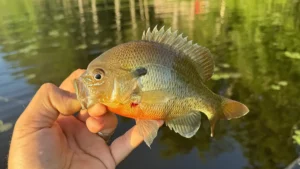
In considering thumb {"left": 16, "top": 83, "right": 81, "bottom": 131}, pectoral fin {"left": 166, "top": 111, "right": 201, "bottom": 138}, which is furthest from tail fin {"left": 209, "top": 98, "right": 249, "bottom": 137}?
thumb {"left": 16, "top": 83, "right": 81, "bottom": 131}

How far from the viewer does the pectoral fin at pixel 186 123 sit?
2303mm

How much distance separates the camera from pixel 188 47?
7.53ft

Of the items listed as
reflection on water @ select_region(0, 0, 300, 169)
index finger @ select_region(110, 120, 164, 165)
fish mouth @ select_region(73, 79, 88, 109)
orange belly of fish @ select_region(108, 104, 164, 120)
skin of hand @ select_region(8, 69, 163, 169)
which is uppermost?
fish mouth @ select_region(73, 79, 88, 109)

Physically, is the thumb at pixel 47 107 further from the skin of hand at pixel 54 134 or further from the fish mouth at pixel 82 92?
the fish mouth at pixel 82 92

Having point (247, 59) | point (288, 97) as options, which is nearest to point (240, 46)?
point (247, 59)

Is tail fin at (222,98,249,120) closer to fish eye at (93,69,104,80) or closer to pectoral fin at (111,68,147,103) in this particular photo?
pectoral fin at (111,68,147,103)

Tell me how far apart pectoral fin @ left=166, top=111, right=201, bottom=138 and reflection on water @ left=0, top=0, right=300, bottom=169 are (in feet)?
15.1

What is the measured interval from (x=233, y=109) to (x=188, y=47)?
57 centimetres

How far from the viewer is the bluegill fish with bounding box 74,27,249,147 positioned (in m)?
1.98

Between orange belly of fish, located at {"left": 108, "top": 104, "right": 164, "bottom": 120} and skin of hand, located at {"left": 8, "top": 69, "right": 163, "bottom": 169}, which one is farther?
skin of hand, located at {"left": 8, "top": 69, "right": 163, "bottom": 169}

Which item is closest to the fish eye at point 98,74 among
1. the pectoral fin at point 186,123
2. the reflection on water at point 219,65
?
the pectoral fin at point 186,123

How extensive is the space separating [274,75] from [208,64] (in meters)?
8.79

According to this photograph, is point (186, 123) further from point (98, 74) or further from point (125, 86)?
point (98, 74)

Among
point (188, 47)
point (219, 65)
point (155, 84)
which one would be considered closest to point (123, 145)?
point (155, 84)
